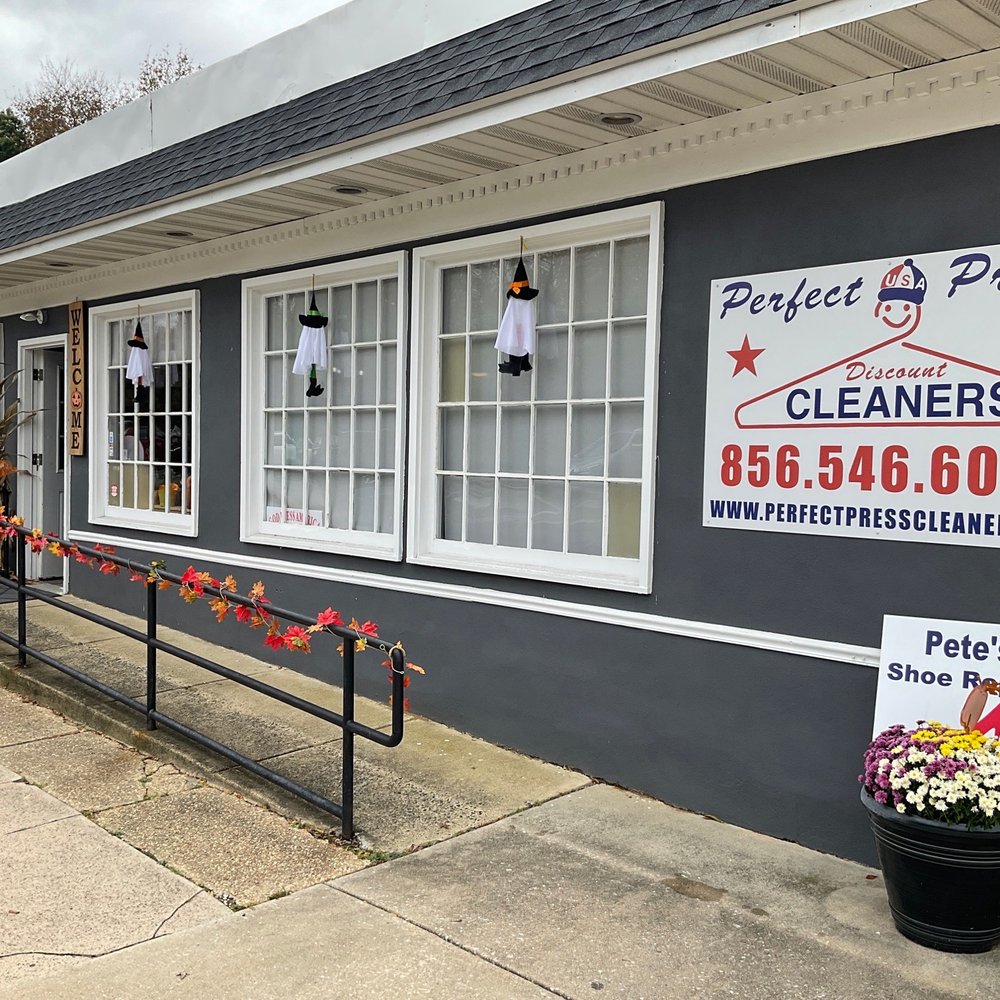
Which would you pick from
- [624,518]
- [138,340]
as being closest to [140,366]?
[138,340]

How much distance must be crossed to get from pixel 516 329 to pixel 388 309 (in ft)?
4.51

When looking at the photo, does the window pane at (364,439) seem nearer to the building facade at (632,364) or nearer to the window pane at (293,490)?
the building facade at (632,364)

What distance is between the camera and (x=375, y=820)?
4.69 metres

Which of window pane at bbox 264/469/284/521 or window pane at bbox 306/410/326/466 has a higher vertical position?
window pane at bbox 306/410/326/466

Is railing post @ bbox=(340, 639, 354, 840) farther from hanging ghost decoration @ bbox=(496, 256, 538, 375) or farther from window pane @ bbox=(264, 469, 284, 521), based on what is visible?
window pane @ bbox=(264, 469, 284, 521)

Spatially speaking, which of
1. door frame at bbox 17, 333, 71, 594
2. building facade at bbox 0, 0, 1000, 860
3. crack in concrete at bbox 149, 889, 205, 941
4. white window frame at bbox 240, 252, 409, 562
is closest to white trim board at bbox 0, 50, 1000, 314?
building facade at bbox 0, 0, 1000, 860

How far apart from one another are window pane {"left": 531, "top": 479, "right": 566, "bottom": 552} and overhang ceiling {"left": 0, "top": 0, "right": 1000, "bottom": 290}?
1.77 m

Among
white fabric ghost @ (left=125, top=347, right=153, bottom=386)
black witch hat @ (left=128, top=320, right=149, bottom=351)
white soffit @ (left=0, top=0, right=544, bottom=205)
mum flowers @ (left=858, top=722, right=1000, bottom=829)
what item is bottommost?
mum flowers @ (left=858, top=722, right=1000, bottom=829)

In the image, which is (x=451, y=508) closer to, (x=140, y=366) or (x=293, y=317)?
(x=293, y=317)

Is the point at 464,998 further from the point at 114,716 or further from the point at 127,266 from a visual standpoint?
the point at 127,266

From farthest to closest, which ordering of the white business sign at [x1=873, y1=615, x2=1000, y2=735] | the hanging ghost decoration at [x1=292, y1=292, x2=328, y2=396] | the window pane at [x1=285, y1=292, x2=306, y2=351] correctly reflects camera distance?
the window pane at [x1=285, y1=292, x2=306, y2=351], the hanging ghost decoration at [x1=292, y1=292, x2=328, y2=396], the white business sign at [x1=873, y1=615, x2=1000, y2=735]

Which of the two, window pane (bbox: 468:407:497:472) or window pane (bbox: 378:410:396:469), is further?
window pane (bbox: 378:410:396:469)

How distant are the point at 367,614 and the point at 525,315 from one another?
2265 millimetres

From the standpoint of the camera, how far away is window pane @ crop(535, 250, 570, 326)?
5574 mm
